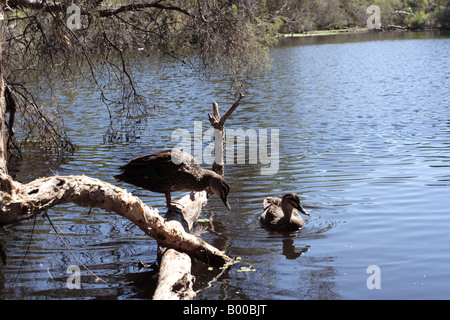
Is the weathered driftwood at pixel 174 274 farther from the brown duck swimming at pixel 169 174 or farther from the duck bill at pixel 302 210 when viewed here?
the duck bill at pixel 302 210

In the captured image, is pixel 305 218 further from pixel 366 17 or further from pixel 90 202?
pixel 366 17

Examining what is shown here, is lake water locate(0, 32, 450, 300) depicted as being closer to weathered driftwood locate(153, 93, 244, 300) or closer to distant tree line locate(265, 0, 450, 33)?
weathered driftwood locate(153, 93, 244, 300)

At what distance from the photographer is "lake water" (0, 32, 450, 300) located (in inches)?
222

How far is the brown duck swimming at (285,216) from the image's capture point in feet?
23.6

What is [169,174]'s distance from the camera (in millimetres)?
6363

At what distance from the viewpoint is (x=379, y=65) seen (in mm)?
30922

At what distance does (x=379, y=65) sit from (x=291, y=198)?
25.5 m

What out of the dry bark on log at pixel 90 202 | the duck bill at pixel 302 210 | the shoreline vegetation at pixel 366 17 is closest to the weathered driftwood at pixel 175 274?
the dry bark on log at pixel 90 202

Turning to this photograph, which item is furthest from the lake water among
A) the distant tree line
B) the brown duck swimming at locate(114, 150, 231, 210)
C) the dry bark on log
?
the distant tree line

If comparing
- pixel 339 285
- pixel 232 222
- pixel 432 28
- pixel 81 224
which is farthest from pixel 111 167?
pixel 432 28

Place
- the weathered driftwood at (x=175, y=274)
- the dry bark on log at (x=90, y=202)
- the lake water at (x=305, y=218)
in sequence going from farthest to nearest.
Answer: the lake water at (x=305, y=218) → the weathered driftwood at (x=175, y=274) → the dry bark on log at (x=90, y=202)

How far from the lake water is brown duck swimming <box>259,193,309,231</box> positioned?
Answer: 0.48ft

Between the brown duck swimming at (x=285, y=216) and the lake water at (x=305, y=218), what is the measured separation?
5.7 inches

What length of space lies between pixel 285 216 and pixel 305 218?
718 millimetres
